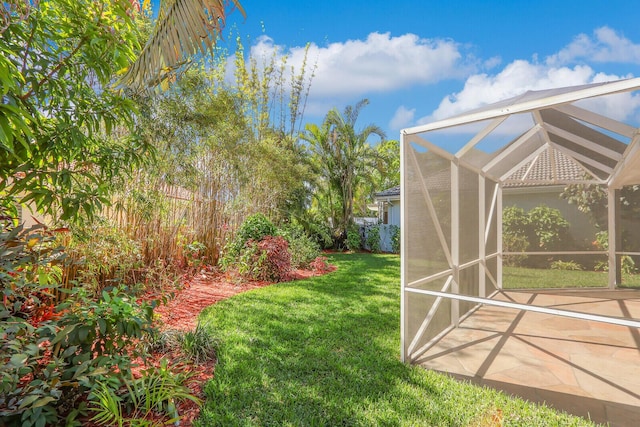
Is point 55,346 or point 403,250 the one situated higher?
point 403,250

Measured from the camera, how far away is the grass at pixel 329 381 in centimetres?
255

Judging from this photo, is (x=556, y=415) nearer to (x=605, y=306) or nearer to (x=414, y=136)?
(x=414, y=136)

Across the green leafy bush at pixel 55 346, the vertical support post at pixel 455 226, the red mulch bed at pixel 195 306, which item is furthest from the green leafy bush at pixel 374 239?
the green leafy bush at pixel 55 346

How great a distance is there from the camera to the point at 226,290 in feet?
21.4

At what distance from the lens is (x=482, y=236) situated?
607cm

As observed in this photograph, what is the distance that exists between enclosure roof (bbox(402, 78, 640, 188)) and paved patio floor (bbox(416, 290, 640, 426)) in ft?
7.95

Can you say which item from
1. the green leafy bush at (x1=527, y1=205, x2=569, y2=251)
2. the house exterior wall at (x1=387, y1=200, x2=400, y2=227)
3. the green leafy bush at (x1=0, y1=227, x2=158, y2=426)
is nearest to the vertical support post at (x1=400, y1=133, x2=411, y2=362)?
the green leafy bush at (x1=0, y1=227, x2=158, y2=426)

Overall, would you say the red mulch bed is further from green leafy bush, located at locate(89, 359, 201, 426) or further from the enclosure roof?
the enclosure roof

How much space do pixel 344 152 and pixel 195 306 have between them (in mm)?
11559

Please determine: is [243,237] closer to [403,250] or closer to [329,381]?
[403,250]

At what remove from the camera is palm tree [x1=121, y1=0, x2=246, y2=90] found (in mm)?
2990

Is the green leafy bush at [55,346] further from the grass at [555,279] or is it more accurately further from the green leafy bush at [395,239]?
the green leafy bush at [395,239]

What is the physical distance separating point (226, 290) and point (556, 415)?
5331mm

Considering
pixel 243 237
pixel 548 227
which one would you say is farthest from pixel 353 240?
pixel 243 237
